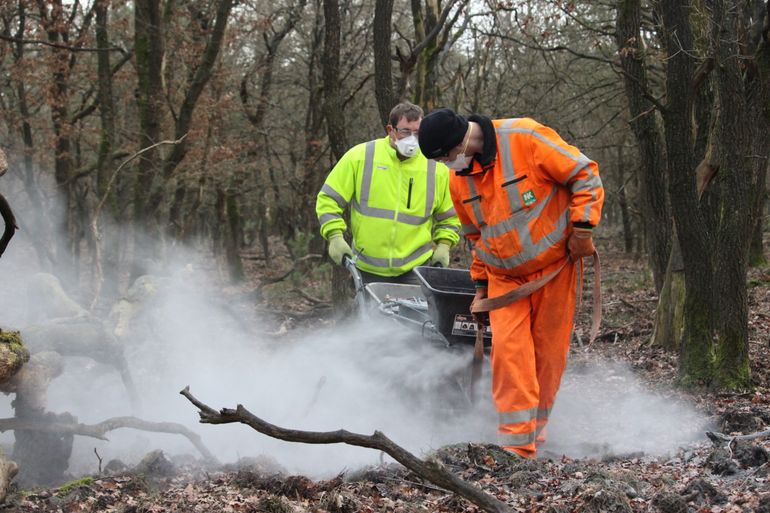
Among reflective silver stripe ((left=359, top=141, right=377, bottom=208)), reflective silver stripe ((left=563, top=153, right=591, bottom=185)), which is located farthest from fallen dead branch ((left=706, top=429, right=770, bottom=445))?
reflective silver stripe ((left=359, top=141, right=377, bottom=208))

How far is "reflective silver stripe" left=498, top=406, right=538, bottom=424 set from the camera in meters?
5.23

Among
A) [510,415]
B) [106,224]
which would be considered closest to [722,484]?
[510,415]

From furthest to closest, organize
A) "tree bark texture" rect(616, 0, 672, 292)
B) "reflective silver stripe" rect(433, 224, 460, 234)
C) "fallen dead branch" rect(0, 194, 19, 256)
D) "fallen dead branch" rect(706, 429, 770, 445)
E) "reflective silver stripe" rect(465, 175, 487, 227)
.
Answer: "tree bark texture" rect(616, 0, 672, 292)
"reflective silver stripe" rect(433, 224, 460, 234)
"reflective silver stripe" rect(465, 175, 487, 227)
"fallen dead branch" rect(706, 429, 770, 445)
"fallen dead branch" rect(0, 194, 19, 256)

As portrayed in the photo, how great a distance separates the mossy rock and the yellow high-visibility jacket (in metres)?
2.79

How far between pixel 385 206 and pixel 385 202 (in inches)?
1.4

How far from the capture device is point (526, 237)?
535 cm

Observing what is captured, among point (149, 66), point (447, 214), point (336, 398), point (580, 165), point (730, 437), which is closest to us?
point (730, 437)

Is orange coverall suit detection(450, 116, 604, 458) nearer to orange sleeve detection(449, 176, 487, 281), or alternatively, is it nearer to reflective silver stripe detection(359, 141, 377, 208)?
orange sleeve detection(449, 176, 487, 281)

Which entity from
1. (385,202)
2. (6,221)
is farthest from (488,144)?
(6,221)

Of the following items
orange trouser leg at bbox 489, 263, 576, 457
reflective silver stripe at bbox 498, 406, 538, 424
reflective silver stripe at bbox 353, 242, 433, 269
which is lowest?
reflective silver stripe at bbox 498, 406, 538, 424

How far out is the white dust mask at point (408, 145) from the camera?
679 centimetres

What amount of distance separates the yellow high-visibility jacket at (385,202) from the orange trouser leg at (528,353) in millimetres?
1666

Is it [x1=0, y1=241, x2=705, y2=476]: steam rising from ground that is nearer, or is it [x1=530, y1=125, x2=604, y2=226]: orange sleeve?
[x1=530, y1=125, x2=604, y2=226]: orange sleeve

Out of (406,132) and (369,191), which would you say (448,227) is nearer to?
(369,191)
